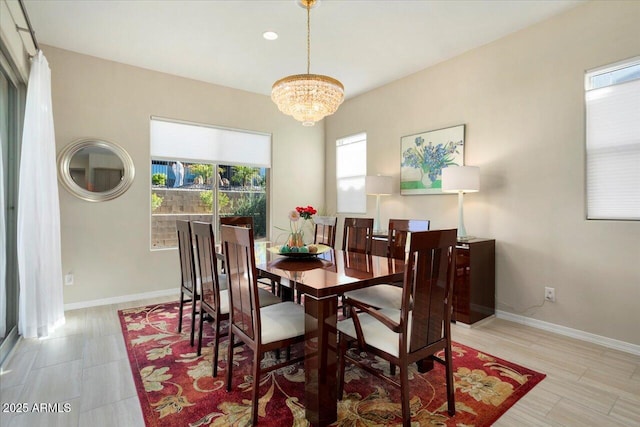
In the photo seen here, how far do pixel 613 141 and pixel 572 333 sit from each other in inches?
66.4

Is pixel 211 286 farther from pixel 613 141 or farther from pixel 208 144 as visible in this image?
pixel 613 141

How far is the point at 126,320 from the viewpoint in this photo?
3.30 metres

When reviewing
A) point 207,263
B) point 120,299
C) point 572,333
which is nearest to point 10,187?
point 120,299

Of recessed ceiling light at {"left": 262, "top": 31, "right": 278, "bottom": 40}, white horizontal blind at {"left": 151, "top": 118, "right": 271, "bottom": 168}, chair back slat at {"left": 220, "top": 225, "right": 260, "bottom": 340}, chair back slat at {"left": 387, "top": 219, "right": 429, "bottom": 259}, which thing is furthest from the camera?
white horizontal blind at {"left": 151, "top": 118, "right": 271, "bottom": 168}

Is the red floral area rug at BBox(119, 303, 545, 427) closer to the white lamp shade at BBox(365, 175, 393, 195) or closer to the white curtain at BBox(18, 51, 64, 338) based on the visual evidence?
the white curtain at BBox(18, 51, 64, 338)

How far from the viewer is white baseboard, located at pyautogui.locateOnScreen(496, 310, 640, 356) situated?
2619 mm

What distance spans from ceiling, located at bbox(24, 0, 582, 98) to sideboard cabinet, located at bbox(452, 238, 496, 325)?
2.10 m

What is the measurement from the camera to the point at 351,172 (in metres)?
5.29

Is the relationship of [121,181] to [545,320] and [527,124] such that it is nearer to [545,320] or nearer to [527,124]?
[527,124]

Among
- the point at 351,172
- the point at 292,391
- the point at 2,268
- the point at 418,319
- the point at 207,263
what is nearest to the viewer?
the point at 418,319

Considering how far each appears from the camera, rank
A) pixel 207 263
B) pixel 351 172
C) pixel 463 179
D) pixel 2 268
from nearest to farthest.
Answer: pixel 207 263 → pixel 2 268 → pixel 463 179 → pixel 351 172

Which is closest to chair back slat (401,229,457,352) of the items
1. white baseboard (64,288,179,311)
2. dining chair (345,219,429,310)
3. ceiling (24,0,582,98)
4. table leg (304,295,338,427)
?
dining chair (345,219,429,310)

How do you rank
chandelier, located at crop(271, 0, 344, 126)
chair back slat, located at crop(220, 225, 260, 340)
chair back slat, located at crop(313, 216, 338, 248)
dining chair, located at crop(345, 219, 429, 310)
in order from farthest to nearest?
chair back slat, located at crop(313, 216, 338, 248) < chandelier, located at crop(271, 0, 344, 126) < dining chair, located at crop(345, 219, 429, 310) < chair back slat, located at crop(220, 225, 260, 340)

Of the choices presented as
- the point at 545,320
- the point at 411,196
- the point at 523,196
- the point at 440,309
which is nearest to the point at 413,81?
the point at 411,196
